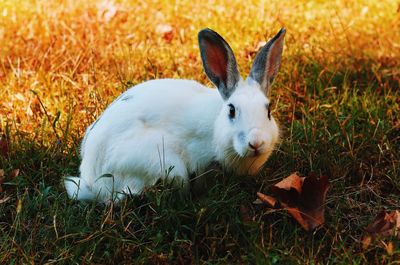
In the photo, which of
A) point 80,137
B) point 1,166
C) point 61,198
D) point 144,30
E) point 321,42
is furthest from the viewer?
point 144,30

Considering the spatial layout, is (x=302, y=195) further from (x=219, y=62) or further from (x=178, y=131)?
(x=219, y=62)

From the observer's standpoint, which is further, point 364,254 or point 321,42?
point 321,42

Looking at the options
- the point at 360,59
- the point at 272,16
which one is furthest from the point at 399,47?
the point at 272,16

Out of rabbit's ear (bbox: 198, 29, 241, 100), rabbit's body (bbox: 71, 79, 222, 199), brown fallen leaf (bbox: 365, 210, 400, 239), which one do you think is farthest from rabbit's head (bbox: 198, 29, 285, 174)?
brown fallen leaf (bbox: 365, 210, 400, 239)

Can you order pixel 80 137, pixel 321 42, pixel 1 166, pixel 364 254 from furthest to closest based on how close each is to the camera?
pixel 321 42 < pixel 80 137 < pixel 1 166 < pixel 364 254

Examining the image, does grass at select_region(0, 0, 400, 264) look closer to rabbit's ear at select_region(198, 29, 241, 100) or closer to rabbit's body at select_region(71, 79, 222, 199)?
rabbit's body at select_region(71, 79, 222, 199)

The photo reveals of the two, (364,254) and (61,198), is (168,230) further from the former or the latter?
(364,254)

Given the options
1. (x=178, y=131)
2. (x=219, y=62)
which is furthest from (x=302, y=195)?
(x=219, y=62)
